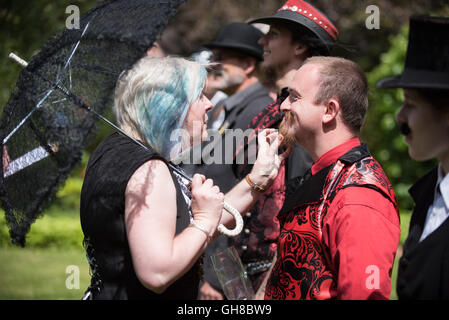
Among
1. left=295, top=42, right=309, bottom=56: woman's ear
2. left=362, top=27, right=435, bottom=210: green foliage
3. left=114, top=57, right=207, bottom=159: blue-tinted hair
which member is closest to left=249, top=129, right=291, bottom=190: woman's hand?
left=114, top=57, right=207, bottom=159: blue-tinted hair

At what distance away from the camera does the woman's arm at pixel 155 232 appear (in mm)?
1800

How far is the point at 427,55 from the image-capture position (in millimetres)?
1808

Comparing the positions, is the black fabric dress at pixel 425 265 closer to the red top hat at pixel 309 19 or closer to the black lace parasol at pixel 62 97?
the black lace parasol at pixel 62 97

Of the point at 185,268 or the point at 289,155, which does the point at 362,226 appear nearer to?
the point at 185,268

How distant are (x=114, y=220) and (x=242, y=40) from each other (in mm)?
3294

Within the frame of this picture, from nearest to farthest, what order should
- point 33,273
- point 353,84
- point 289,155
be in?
point 353,84
point 289,155
point 33,273

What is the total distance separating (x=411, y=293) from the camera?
1.73 meters

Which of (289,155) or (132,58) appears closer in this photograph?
(132,58)

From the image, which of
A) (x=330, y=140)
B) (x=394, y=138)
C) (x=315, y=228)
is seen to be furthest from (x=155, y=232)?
(x=394, y=138)

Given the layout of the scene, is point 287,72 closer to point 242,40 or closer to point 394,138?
point 242,40

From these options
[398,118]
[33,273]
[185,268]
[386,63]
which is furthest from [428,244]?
[386,63]

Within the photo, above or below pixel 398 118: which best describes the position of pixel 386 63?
below

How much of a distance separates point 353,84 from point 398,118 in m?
0.41
